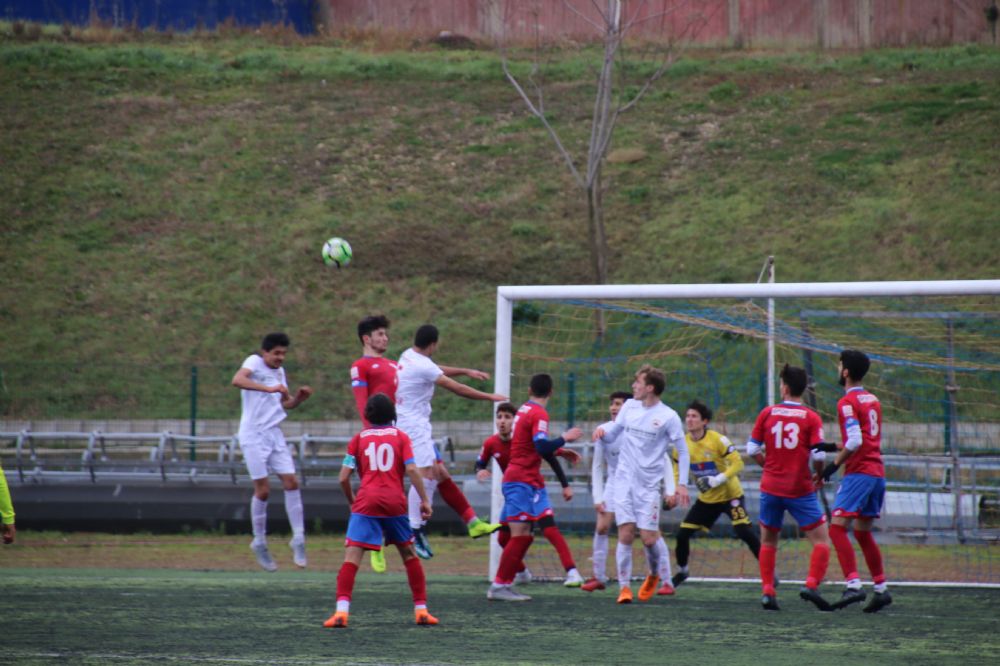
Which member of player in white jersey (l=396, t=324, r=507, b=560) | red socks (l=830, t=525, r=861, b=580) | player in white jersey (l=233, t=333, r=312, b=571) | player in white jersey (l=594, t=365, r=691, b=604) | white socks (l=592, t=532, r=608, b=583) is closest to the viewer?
red socks (l=830, t=525, r=861, b=580)

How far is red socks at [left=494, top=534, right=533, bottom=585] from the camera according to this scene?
938 centimetres

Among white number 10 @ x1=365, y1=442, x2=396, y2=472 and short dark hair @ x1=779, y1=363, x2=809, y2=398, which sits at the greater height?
short dark hair @ x1=779, y1=363, x2=809, y2=398

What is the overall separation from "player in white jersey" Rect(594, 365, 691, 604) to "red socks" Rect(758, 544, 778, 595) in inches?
30.1

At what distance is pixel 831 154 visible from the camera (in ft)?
104

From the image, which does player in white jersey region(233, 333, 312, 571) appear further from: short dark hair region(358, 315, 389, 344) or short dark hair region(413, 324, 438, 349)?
short dark hair region(413, 324, 438, 349)

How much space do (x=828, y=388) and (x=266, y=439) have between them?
25.3ft

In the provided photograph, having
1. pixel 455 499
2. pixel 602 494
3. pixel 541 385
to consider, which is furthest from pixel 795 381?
pixel 455 499

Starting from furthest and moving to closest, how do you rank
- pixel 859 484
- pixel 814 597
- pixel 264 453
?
pixel 264 453
pixel 859 484
pixel 814 597

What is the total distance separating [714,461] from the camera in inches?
420

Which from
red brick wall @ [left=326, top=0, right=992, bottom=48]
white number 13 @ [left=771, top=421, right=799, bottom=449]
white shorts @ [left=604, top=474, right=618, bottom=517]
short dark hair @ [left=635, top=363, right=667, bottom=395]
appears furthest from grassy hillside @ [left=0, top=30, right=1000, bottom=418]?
white number 13 @ [left=771, top=421, right=799, bottom=449]

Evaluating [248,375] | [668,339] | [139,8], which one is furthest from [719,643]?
[139,8]

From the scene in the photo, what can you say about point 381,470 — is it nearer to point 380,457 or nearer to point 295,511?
point 380,457

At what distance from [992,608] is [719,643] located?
3.25 metres

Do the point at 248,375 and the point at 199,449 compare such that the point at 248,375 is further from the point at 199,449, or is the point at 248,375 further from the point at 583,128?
the point at 583,128
